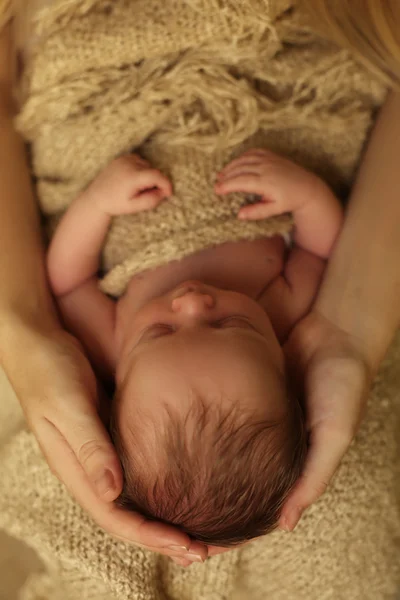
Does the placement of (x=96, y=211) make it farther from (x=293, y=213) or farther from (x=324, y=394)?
(x=324, y=394)

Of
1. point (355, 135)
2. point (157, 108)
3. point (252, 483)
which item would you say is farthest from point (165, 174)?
point (252, 483)

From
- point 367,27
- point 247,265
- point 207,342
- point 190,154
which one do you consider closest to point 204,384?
point 207,342

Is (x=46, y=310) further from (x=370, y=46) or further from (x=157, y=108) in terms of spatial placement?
(x=370, y=46)

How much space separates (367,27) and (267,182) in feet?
0.87

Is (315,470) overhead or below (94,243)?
below

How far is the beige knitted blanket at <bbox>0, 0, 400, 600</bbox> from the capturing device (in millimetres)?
862

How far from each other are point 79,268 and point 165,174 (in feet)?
0.68

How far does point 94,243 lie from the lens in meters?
0.94

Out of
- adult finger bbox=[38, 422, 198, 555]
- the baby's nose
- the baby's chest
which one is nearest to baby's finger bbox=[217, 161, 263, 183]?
the baby's chest

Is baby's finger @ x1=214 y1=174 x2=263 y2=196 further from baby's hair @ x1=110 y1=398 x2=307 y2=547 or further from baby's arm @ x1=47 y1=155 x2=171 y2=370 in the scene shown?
baby's hair @ x1=110 y1=398 x2=307 y2=547

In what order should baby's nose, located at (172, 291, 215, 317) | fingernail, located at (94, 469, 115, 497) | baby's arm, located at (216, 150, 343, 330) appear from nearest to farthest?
fingernail, located at (94, 469, 115, 497) < baby's nose, located at (172, 291, 215, 317) < baby's arm, located at (216, 150, 343, 330)

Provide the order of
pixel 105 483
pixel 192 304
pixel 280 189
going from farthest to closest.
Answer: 1. pixel 280 189
2. pixel 192 304
3. pixel 105 483

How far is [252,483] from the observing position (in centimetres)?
71

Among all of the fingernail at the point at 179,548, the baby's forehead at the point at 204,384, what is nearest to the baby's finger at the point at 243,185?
the baby's forehead at the point at 204,384
